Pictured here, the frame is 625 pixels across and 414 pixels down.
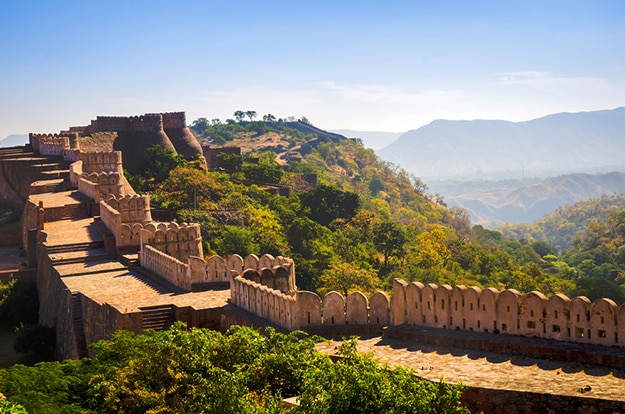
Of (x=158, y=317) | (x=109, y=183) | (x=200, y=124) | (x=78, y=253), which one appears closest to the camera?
(x=158, y=317)

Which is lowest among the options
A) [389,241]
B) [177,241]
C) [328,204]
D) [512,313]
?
[389,241]

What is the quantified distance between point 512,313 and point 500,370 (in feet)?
5.11

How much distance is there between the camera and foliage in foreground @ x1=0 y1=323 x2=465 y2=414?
11.5 meters

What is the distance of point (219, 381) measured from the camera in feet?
41.4

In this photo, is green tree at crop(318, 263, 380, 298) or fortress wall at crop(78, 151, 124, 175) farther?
green tree at crop(318, 263, 380, 298)

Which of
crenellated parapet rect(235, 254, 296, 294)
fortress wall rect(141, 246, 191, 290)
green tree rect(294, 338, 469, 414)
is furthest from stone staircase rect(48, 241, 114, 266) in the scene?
green tree rect(294, 338, 469, 414)

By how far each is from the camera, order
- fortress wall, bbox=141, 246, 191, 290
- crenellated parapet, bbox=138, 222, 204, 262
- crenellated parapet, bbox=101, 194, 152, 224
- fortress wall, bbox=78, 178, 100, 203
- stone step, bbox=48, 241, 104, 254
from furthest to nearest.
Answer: fortress wall, bbox=78, 178, 100, 203 < crenellated parapet, bbox=101, 194, 152, 224 < stone step, bbox=48, 241, 104, 254 < crenellated parapet, bbox=138, 222, 204, 262 < fortress wall, bbox=141, 246, 191, 290

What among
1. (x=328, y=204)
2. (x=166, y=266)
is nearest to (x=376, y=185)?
Answer: (x=328, y=204)

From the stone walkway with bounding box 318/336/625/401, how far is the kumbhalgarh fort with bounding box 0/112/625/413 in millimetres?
28

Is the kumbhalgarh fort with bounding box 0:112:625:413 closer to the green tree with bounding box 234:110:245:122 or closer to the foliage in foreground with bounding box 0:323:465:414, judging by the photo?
the foliage in foreground with bounding box 0:323:465:414

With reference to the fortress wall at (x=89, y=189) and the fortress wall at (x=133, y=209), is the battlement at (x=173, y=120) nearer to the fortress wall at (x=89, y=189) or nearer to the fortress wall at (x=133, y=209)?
the fortress wall at (x=89, y=189)

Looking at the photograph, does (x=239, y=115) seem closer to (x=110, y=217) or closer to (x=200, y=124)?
(x=200, y=124)

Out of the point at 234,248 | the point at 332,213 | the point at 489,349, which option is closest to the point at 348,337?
the point at 489,349

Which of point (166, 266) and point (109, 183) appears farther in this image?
point (109, 183)
